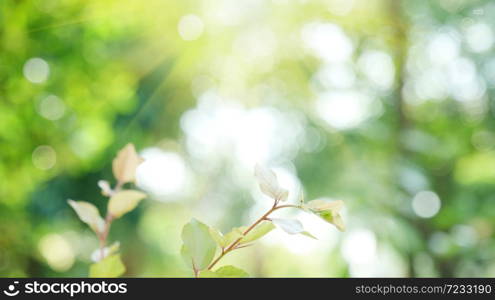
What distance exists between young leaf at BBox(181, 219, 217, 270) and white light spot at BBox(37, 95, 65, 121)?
3.55ft

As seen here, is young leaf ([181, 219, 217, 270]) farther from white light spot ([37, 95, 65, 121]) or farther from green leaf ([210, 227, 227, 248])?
white light spot ([37, 95, 65, 121])

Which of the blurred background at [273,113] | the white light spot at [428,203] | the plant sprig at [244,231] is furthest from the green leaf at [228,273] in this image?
the white light spot at [428,203]

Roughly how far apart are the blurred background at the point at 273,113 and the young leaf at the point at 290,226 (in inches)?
31.2

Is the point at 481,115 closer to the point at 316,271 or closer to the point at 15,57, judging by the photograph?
the point at 316,271

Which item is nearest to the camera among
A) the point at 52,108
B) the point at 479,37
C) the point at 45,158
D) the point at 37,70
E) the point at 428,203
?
the point at 37,70

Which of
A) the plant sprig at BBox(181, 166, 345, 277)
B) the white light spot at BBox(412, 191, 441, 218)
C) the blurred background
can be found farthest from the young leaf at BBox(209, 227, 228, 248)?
the white light spot at BBox(412, 191, 441, 218)

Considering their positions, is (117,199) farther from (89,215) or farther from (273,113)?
(273,113)

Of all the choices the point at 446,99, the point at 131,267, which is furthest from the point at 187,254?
the point at 131,267

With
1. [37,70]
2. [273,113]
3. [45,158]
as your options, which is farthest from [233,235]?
[273,113]

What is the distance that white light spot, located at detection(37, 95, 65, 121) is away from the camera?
1.17m

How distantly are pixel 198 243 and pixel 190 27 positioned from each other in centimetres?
169

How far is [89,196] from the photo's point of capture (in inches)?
71.5

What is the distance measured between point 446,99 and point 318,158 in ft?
2.48

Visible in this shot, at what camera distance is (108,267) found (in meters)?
0.21
